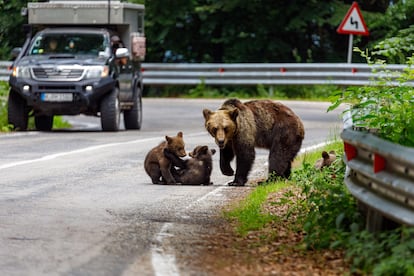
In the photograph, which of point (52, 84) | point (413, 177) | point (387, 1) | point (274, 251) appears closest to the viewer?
point (413, 177)

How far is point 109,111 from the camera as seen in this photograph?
23.2 metres

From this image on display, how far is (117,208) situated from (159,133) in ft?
37.4

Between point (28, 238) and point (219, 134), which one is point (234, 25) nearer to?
point (219, 134)

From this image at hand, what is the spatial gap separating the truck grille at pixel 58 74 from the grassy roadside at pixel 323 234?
36.1ft

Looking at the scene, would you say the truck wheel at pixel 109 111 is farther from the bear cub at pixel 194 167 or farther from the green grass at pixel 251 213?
the green grass at pixel 251 213

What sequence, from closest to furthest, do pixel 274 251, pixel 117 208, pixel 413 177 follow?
pixel 413 177 → pixel 274 251 → pixel 117 208

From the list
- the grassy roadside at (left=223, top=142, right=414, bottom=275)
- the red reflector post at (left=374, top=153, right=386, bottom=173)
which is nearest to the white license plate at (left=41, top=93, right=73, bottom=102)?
the grassy roadside at (left=223, top=142, right=414, bottom=275)

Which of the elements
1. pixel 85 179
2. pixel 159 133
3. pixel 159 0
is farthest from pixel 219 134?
pixel 159 0

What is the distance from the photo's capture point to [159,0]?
3719 centimetres

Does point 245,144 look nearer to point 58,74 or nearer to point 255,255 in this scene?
point 255,255

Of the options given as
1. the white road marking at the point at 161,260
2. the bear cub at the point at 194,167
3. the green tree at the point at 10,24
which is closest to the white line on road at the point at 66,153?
the bear cub at the point at 194,167

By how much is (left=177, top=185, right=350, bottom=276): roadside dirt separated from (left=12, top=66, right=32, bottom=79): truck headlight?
13118mm

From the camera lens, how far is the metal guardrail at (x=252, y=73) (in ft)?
112

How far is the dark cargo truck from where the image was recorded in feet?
75.3
